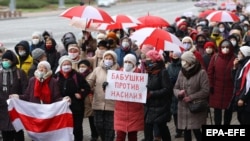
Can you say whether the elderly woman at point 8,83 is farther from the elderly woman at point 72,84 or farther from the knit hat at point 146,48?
the knit hat at point 146,48

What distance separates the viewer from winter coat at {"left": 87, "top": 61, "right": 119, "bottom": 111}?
9055 mm

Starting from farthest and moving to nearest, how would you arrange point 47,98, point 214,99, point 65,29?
point 65,29
point 214,99
point 47,98

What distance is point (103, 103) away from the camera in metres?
9.07

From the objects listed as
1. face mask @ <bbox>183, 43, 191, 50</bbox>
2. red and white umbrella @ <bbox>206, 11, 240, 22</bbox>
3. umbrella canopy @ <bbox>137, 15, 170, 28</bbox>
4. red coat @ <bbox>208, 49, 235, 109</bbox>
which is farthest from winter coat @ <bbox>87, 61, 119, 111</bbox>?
red and white umbrella @ <bbox>206, 11, 240, 22</bbox>

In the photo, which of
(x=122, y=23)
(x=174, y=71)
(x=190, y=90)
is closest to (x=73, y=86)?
(x=190, y=90)

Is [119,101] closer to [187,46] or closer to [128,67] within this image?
[128,67]

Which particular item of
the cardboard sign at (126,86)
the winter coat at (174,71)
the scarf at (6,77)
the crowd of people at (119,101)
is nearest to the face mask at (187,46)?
the winter coat at (174,71)

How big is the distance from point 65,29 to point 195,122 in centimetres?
3008

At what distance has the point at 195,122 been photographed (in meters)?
8.71

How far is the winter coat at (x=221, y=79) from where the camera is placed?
10.1 meters

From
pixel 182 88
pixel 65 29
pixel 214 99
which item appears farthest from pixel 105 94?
pixel 65 29

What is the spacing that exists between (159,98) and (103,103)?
96cm

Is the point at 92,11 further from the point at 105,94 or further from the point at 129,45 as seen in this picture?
the point at 105,94

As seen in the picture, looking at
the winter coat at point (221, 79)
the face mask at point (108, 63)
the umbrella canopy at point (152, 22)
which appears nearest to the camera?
the face mask at point (108, 63)
